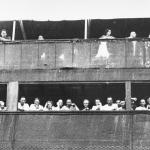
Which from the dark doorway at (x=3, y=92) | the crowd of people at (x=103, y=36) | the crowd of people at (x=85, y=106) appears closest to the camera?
the crowd of people at (x=85, y=106)

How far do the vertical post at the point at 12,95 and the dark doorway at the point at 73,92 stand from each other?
4.32 feet

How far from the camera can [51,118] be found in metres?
20.7

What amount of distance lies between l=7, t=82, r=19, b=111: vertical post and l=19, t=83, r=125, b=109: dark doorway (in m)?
1.32

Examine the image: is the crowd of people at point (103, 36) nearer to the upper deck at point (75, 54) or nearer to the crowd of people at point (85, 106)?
the upper deck at point (75, 54)

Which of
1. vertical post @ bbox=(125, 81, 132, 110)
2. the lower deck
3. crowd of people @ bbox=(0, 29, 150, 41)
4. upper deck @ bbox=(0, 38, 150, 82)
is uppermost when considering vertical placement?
crowd of people @ bbox=(0, 29, 150, 41)

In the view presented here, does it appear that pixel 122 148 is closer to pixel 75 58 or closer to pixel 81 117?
pixel 81 117

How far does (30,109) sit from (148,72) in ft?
14.3

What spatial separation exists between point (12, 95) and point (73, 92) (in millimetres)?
3341

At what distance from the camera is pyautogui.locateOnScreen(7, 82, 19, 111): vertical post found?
21.0m

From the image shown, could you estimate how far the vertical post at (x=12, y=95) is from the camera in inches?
829

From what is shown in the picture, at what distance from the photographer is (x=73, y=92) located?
77.9 ft

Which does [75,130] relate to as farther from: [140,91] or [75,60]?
[140,91]

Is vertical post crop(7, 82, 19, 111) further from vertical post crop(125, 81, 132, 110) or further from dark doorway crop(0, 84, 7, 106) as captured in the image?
vertical post crop(125, 81, 132, 110)

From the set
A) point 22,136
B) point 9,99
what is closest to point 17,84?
point 9,99
